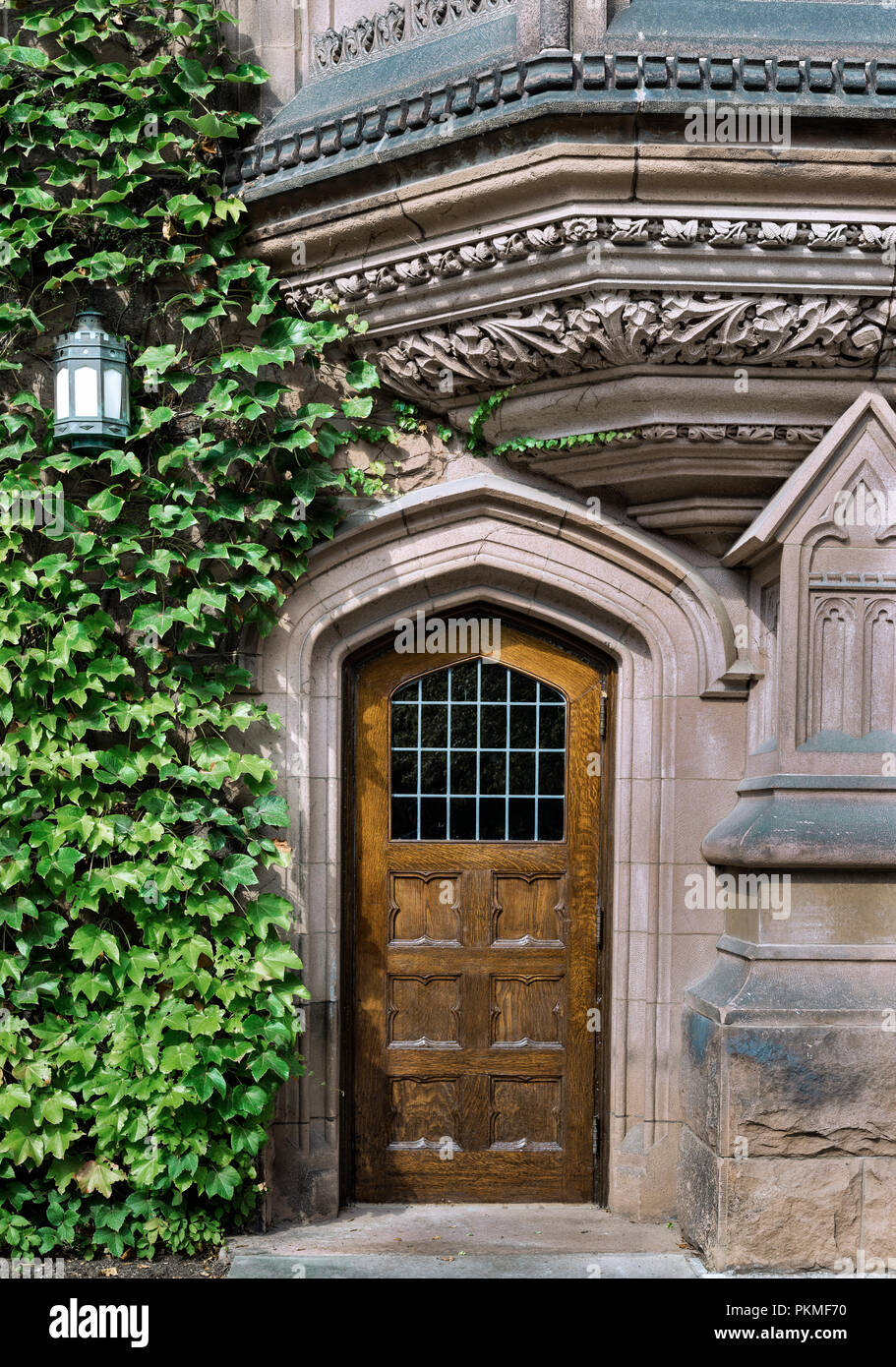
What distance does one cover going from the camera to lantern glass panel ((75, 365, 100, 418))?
4.59 metres

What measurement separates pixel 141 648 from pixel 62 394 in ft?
3.21

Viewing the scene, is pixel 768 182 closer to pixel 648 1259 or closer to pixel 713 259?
pixel 713 259

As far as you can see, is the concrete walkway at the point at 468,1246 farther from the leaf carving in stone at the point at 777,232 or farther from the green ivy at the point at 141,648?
the leaf carving in stone at the point at 777,232

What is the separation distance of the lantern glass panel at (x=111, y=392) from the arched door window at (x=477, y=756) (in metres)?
1.57

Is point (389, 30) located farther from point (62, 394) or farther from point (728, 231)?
point (62, 394)

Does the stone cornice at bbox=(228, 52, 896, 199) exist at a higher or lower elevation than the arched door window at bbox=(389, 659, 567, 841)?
higher

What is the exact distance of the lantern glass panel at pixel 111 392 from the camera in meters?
4.62

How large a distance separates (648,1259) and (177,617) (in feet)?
9.47

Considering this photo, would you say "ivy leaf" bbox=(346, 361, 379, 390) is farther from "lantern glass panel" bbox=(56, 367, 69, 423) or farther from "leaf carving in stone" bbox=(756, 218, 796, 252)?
"leaf carving in stone" bbox=(756, 218, 796, 252)

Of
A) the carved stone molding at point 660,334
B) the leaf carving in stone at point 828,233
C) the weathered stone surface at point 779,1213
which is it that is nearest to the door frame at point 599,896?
the weathered stone surface at point 779,1213

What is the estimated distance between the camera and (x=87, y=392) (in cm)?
459

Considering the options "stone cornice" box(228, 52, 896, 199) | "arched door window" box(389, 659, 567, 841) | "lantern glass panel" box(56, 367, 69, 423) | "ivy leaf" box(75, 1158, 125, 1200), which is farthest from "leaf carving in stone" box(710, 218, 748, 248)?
"ivy leaf" box(75, 1158, 125, 1200)

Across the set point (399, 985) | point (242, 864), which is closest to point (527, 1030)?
point (399, 985)

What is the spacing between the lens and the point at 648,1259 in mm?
4500
